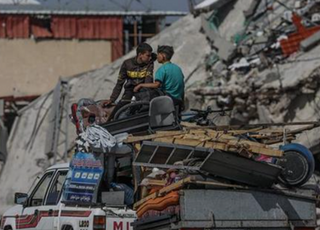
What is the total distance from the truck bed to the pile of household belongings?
114 millimetres

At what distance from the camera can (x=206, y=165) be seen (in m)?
11.0

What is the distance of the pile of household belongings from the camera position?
35.9 feet

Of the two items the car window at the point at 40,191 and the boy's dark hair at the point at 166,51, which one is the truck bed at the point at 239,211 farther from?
the boy's dark hair at the point at 166,51

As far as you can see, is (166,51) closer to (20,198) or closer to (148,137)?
(148,137)

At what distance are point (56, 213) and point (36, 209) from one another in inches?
25.9

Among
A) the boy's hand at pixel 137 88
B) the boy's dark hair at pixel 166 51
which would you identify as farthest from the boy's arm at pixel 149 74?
the boy's dark hair at pixel 166 51

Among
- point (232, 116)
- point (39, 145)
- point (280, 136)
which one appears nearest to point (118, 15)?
point (39, 145)

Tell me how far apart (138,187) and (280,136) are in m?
2.17

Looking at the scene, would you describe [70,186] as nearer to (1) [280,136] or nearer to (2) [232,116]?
(1) [280,136]

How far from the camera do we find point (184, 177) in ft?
35.9

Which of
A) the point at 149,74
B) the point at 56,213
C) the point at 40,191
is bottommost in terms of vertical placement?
the point at 56,213

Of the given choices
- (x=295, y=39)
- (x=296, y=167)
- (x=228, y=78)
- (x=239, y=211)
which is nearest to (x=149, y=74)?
(x=296, y=167)

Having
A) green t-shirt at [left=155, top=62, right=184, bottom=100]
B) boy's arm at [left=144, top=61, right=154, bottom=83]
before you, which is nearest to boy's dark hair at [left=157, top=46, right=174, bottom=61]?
green t-shirt at [left=155, top=62, right=184, bottom=100]

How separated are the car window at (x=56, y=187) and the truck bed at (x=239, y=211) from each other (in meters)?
2.10
